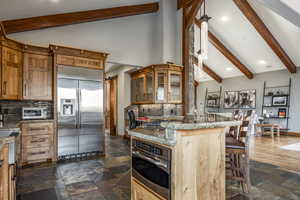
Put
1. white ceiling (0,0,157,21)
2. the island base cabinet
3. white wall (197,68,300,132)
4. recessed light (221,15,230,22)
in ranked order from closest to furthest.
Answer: the island base cabinet < white ceiling (0,0,157,21) < recessed light (221,15,230,22) < white wall (197,68,300,132)

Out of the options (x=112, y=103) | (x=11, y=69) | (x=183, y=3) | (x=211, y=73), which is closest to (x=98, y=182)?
(x=11, y=69)

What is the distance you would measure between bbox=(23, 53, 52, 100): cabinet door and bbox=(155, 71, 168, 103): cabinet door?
2.84 m

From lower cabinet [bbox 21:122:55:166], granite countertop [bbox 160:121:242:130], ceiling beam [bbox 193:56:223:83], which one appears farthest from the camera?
ceiling beam [bbox 193:56:223:83]

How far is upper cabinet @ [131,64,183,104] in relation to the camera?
17.2ft

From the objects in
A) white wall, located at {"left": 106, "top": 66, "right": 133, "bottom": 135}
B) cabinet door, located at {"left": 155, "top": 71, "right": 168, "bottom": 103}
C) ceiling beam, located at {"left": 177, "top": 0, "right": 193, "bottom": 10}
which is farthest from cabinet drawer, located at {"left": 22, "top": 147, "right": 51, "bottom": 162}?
ceiling beam, located at {"left": 177, "top": 0, "right": 193, "bottom": 10}

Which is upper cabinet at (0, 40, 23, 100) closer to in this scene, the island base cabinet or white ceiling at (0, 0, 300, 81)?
white ceiling at (0, 0, 300, 81)

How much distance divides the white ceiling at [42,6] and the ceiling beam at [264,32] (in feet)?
13.2

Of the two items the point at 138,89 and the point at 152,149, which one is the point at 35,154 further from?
the point at 138,89

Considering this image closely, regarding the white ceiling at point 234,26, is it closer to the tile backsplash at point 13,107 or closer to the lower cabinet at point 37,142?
the tile backsplash at point 13,107

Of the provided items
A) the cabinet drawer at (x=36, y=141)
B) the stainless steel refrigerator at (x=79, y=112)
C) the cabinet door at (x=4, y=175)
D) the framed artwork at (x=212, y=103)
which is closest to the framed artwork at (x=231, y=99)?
the framed artwork at (x=212, y=103)

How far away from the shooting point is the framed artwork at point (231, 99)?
9538 mm

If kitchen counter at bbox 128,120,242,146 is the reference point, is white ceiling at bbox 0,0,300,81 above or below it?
above

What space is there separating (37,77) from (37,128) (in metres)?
1.13

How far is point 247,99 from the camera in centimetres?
902
